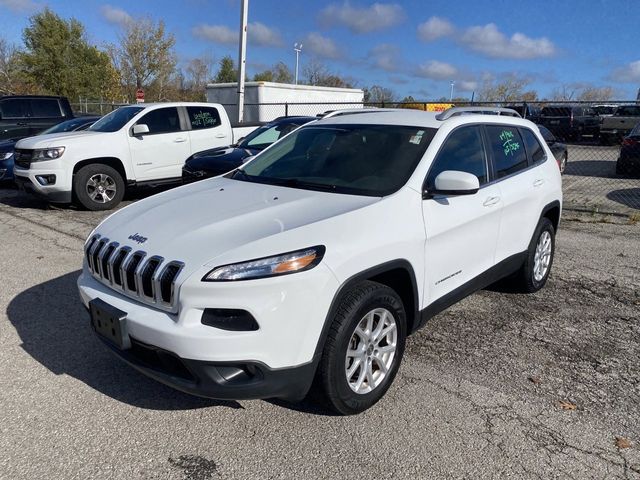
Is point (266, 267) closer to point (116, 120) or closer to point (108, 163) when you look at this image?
point (108, 163)

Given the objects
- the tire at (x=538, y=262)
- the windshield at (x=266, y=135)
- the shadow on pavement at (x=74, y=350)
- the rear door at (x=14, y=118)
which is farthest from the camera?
the rear door at (x=14, y=118)

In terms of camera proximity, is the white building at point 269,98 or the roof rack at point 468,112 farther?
the white building at point 269,98

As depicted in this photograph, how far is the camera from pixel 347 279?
265 cm

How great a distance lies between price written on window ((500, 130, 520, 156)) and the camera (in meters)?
4.37

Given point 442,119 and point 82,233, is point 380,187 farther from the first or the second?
point 82,233

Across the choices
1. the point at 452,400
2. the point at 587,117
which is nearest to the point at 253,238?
the point at 452,400

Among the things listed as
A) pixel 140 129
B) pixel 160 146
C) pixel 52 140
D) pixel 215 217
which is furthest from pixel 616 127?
pixel 215 217

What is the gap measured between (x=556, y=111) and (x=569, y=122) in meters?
1.27

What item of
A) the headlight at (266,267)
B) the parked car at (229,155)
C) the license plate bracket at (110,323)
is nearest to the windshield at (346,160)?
the headlight at (266,267)

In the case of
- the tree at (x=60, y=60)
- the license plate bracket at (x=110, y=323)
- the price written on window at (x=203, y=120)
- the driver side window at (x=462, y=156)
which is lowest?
the license plate bracket at (x=110, y=323)

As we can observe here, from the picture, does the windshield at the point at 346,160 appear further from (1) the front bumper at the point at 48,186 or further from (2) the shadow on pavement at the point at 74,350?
(1) the front bumper at the point at 48,186

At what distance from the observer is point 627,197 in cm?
1044

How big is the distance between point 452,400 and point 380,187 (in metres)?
1.39

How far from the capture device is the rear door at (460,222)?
332 centimetres
